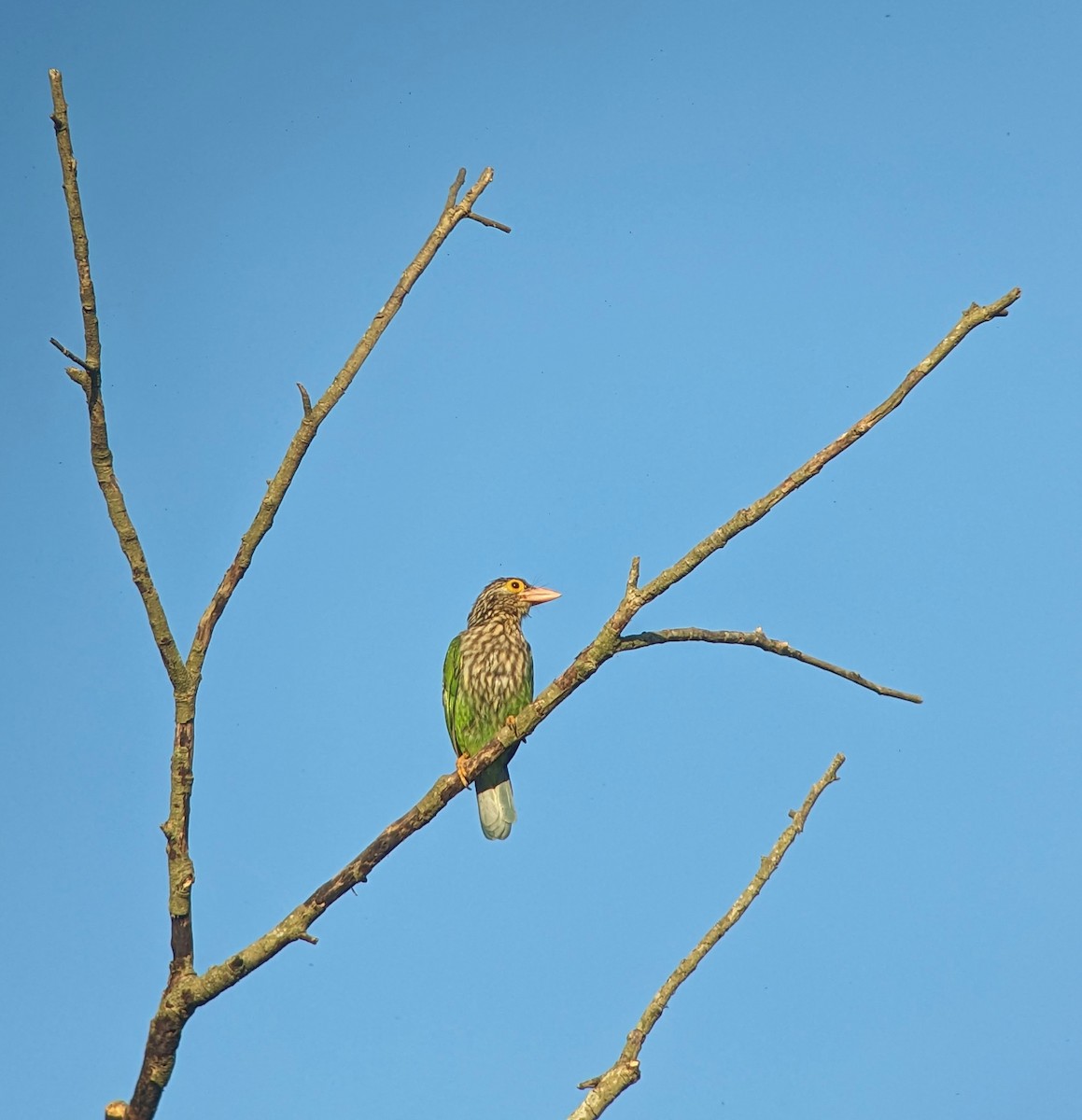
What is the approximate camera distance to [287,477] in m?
4.80

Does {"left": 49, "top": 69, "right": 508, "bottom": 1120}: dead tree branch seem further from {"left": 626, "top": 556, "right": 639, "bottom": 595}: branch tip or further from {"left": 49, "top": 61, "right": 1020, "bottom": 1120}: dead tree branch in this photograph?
{"left": 626, "top": 556, "right": 639, "bottom": 595}: branch tip

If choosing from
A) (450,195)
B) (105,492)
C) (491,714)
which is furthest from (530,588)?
(105,492)

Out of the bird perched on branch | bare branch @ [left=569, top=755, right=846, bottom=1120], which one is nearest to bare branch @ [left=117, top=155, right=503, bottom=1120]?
bare branch @ [left=569, top=755, right=846, bottom=1120]

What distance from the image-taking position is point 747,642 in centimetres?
501

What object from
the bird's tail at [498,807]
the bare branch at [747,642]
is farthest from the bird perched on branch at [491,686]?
the bare branch at [747,642]

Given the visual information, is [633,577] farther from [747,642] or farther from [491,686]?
[491,686]

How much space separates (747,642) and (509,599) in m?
6.20

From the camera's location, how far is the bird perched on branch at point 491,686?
34.1 feet

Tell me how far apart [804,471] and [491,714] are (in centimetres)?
600

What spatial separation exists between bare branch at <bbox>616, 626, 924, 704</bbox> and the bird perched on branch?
525 cm

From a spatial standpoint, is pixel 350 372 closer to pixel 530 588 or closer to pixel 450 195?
pixel 450 195

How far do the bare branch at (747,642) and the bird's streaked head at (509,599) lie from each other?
595 cm

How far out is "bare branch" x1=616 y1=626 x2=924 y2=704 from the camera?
488cm

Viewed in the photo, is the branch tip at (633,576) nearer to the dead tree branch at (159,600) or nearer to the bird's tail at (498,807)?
the dead tree branch at (159,600)
